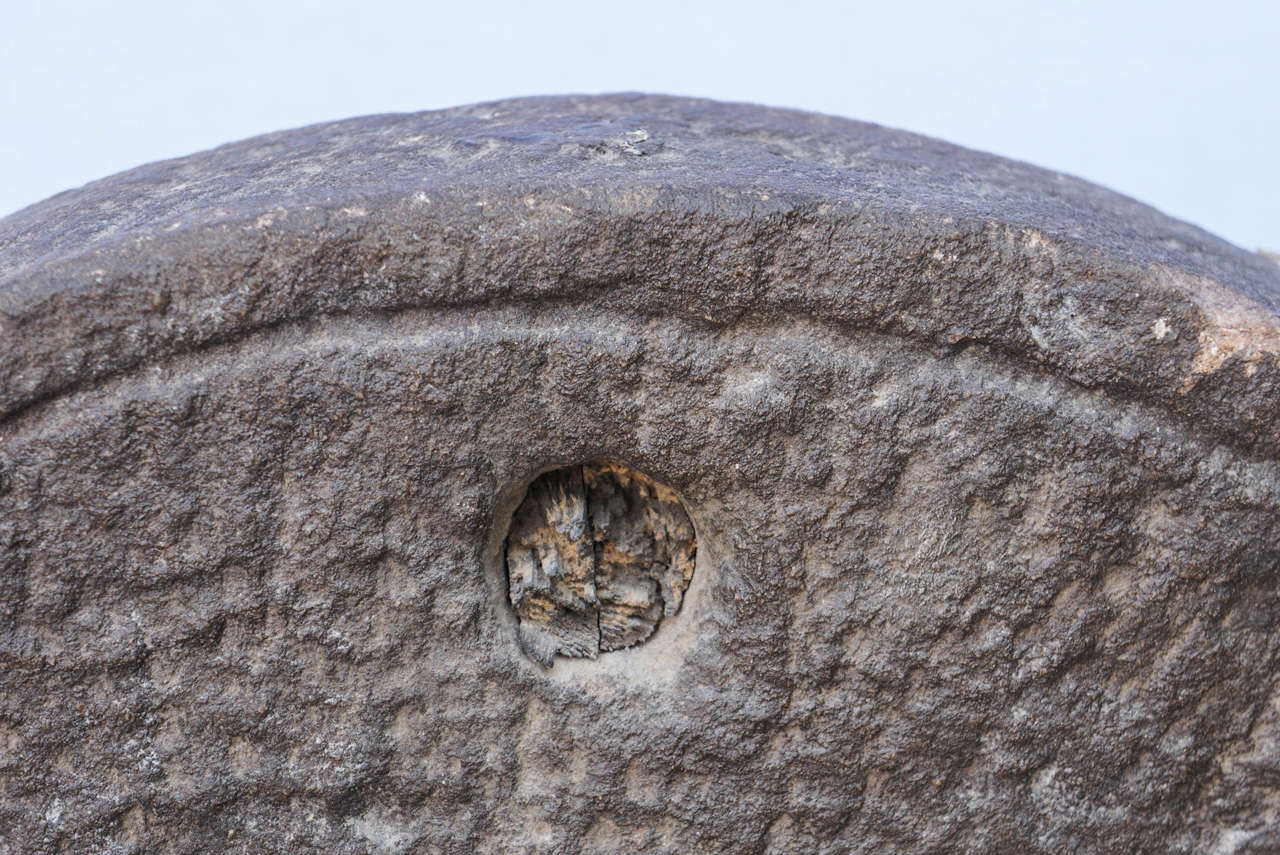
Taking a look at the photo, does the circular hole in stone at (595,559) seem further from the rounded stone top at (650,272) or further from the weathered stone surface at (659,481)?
the rounded stone top at (650,272)

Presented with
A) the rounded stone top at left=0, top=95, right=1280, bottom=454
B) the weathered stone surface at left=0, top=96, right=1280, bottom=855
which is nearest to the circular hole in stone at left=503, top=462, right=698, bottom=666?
the weathered stone surface at left=0, top=96, right=1280, bottom=855

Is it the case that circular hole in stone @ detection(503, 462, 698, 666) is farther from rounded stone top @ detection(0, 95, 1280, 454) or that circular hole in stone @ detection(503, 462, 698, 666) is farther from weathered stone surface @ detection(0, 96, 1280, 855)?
rounded stone top @ detection(0, 95, 1280, 454)

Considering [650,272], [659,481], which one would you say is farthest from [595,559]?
[650,272]

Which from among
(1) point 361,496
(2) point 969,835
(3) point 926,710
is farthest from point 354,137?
(2) point 969,835

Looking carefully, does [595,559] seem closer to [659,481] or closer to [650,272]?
[659,481]

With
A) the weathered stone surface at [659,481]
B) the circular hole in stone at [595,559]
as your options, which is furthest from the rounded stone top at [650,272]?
the circular hole in stone at [595,559]

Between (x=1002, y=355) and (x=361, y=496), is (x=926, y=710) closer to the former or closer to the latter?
(x=1002, y=355)
